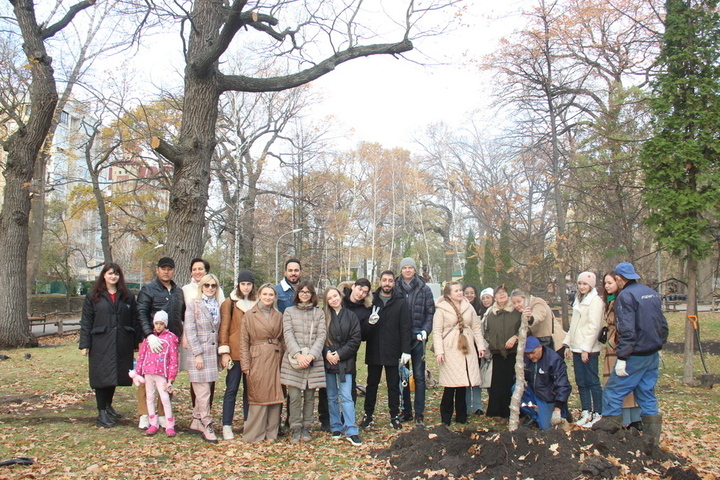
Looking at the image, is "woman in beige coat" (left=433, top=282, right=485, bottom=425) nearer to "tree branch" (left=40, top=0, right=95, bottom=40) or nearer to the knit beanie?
the knit beanie

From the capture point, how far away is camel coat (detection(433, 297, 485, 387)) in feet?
22.4

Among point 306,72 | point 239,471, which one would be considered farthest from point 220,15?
point 239,471

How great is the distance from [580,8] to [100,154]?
21197 millimetres

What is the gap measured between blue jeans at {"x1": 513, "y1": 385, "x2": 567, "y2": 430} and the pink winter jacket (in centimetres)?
405

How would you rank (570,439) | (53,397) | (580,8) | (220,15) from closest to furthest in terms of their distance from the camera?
(570,439), (53,397), (220,15), (580,8)

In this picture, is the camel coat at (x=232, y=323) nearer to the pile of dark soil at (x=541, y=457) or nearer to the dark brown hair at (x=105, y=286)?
the dark brown hair at (x=105, y=286)

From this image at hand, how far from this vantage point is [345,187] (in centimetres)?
4275

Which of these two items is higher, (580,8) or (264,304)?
(580,8)

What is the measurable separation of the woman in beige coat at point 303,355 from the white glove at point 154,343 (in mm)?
1362

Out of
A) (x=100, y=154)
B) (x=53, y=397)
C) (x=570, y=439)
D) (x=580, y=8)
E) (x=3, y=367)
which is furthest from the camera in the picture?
(x=100, y=154)

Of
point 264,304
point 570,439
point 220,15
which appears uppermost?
point 220,15

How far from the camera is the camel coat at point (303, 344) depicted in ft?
20.4

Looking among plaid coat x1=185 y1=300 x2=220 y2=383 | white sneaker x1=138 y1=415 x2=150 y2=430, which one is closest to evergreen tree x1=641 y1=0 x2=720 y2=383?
plaid coat x1=185 y1=300 x2=220 y2=383

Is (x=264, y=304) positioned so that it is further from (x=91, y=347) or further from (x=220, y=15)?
(x=220, y=15)
